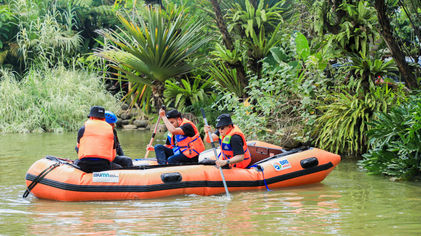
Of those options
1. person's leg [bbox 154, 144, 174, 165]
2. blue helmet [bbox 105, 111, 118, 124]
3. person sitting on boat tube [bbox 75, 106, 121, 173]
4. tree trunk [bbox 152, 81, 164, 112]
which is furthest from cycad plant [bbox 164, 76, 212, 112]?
person sitting on boat tube [bbox 75, 106, 121, 173]

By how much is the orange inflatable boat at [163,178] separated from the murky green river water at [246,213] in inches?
6.5

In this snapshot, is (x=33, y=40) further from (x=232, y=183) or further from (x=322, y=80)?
(x=232, y=183)

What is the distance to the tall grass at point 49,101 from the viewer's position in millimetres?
19016

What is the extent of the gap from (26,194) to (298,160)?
3962mm

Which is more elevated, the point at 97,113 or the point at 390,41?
the point at 390,41

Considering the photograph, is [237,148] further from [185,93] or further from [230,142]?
[185,93]

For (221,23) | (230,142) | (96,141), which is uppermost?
(221,23)

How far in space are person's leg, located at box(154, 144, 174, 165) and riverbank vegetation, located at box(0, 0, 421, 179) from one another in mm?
2466

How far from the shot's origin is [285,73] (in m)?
11.5

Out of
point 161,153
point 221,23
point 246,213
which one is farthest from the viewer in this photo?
point 221,23

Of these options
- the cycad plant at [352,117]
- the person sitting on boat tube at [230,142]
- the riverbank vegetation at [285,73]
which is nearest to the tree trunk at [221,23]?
the riverbank vegetation at [285,73]

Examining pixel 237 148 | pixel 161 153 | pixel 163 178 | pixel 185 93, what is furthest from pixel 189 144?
pixel 185 93

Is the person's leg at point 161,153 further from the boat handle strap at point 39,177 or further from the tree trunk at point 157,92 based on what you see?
the tree trunk at point 157,92

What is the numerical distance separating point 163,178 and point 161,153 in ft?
5.25
